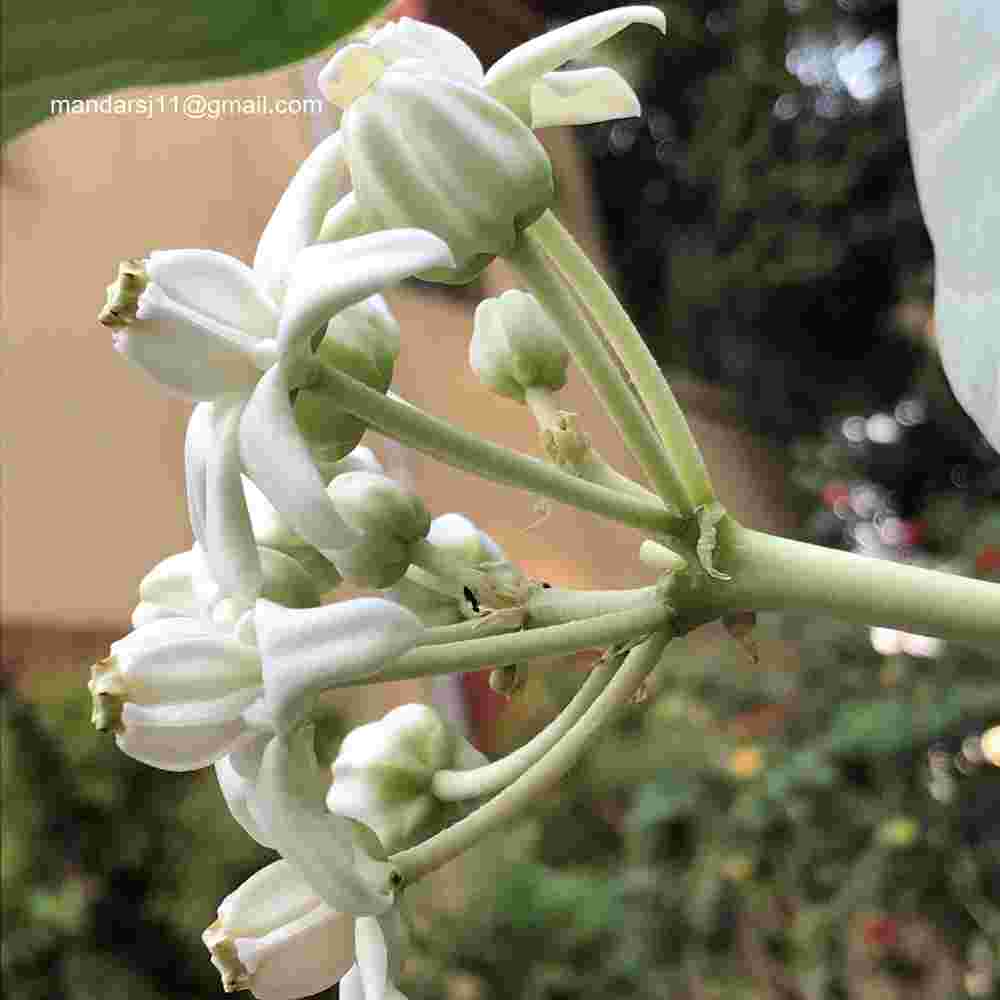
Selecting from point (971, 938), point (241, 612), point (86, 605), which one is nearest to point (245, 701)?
point (241, 612)

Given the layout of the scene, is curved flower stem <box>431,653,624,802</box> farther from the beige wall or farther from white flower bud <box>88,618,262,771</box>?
the beige wall

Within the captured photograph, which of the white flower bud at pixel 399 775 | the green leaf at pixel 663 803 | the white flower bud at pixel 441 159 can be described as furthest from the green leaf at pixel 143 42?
the green leaf at pixel 663 803

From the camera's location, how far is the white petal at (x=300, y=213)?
20cm

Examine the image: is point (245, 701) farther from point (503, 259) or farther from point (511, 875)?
point (511, 875)

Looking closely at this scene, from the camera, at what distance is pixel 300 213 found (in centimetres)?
21

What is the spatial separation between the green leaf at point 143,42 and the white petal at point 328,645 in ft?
0.27

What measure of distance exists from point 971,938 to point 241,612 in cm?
129

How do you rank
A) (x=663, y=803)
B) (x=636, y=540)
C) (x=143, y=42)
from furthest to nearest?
(x=663, y=803) → (x=636, y=540) → (x=143, y=42)

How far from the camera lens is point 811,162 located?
224cm

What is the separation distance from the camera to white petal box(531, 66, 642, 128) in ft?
0.69

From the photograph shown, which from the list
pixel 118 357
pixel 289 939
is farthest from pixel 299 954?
pixel 118 357

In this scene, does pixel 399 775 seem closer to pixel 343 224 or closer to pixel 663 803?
pixel 343 224

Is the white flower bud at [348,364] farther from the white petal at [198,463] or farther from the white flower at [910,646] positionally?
the white flower at [910,646]

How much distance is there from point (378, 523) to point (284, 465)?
4cm
